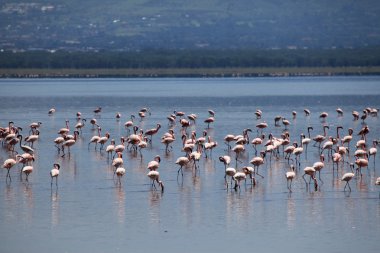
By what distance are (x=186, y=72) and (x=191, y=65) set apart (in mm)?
1665

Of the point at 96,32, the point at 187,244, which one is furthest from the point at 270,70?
the point at 187,244

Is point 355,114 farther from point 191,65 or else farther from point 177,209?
point 191,65

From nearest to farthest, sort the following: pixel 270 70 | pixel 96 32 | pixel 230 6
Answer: pixel 270 70
pixel 96 32
pixel 230 6

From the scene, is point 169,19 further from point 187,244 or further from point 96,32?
point 187,244

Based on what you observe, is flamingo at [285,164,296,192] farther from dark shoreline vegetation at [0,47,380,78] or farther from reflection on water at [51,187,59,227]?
dark shoreline vegetation at [0,47,380,78]

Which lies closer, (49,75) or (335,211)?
(335,211)

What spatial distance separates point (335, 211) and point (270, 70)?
84.9m

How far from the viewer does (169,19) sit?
17262cm

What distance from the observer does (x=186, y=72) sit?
100m

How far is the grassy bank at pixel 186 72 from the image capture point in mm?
97875

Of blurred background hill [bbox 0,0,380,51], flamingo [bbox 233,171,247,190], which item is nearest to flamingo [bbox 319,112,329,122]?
flamingo [bbox 233,171,247,190]

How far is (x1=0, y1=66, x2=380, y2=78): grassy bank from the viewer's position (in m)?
97.9

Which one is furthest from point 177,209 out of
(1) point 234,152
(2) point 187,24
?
(2) point 187,24

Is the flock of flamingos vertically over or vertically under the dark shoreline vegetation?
under
